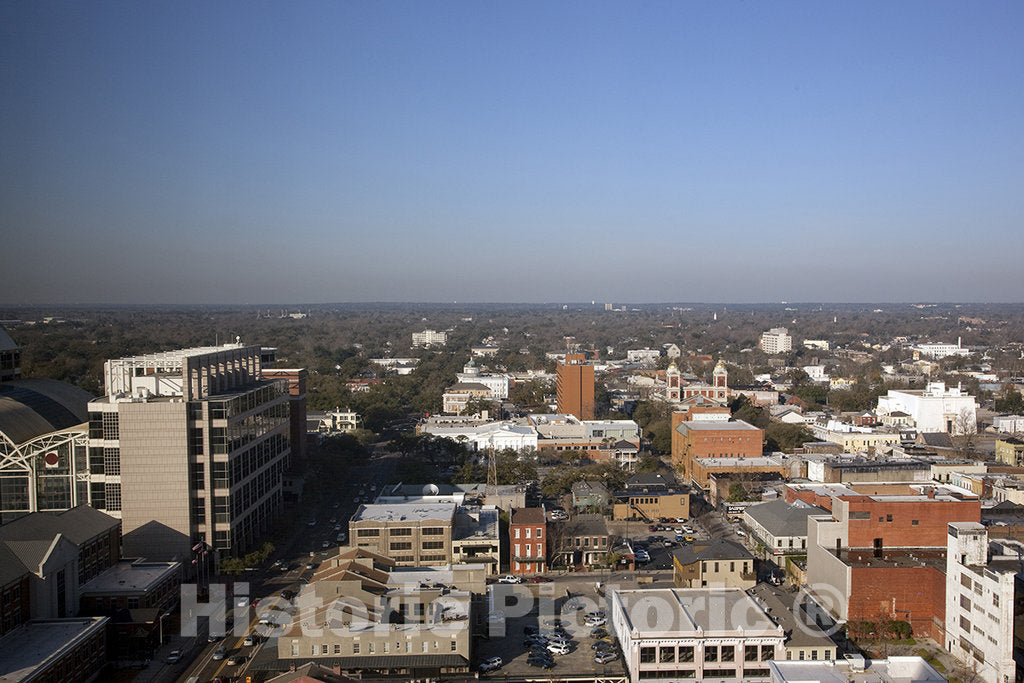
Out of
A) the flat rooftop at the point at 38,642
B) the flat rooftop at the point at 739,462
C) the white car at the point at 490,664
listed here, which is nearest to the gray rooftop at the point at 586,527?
the white car at the point at 490,664

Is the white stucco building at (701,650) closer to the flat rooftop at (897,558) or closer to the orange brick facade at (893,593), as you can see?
the orange brick facade at (893,593)

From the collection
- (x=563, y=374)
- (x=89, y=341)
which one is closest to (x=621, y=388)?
(x=563, y=374)

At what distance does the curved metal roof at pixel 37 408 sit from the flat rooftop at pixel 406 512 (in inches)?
270

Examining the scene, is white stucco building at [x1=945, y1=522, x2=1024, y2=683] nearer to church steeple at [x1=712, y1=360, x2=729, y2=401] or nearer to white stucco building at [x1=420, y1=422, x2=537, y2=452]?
white stucco building at [x1=420, y1=422, x2=537, y2=452]

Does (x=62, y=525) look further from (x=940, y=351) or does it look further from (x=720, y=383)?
(x=940, y=351)

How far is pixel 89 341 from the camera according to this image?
160 feet

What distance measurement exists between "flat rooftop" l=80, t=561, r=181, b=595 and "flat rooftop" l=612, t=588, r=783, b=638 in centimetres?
772

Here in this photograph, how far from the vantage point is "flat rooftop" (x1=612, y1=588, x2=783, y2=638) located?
12.2m

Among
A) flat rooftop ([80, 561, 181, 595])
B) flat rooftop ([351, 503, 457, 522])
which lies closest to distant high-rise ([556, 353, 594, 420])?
flat rooftop ([351, 503, 457, 522])

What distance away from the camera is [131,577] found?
47.9 feet

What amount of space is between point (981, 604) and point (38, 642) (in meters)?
13.3

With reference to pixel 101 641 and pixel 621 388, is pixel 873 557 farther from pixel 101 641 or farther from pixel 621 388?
pixel 621 388

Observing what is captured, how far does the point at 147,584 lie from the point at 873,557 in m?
12.4

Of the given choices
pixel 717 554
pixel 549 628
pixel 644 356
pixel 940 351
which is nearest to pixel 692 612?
pixel 549 628
